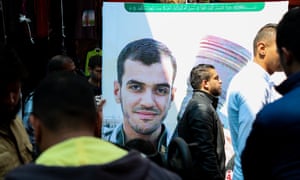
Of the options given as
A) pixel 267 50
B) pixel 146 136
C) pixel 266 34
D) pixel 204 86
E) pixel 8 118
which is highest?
pixel 266 34

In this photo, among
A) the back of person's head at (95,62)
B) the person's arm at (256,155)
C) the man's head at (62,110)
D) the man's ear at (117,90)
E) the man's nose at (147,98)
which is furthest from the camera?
the back of person's head at (95,62)

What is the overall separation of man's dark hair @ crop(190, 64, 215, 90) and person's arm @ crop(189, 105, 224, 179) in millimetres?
208

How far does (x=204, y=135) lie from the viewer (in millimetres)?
4832

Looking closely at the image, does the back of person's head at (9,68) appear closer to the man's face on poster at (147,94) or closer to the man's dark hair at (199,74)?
the man's face on poster at (147,94)

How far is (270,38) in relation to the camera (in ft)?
14.7

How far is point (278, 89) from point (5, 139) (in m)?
1.26

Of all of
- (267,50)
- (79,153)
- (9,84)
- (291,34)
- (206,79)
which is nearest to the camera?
(79,153)

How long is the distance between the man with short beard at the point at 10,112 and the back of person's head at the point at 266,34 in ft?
7.02

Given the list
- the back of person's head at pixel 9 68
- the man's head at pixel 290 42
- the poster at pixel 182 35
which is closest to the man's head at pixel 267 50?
the poster at pixel 182 35

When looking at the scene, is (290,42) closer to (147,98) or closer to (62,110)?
(62,110)

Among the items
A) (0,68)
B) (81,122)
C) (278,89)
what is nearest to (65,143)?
(81,122)

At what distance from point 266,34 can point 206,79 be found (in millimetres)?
615

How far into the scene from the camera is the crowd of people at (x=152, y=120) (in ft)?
6.71

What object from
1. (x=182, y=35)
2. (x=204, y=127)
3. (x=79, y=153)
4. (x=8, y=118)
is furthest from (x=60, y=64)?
(x=79, y=153)
